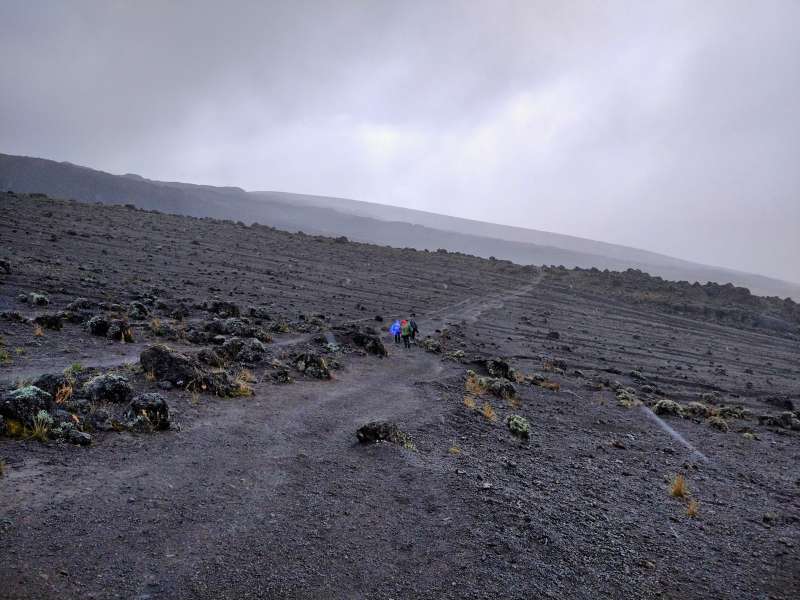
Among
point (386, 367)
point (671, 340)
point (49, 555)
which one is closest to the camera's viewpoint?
point (49, 555)

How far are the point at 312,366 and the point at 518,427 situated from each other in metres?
4.88

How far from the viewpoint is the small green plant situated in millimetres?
5789

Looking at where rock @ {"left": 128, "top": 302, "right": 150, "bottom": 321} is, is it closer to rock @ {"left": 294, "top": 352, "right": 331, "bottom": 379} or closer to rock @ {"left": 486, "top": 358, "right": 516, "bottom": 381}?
rock @ {"left": 294, "top": 352, "right": 331, "bottom": 379}

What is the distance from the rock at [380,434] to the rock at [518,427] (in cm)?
242

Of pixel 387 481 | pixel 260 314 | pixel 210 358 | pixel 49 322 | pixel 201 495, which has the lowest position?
pixel 387 481

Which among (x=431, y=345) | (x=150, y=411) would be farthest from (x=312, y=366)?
(x=431, y=345)

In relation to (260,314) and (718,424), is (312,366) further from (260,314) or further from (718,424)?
(718,424)

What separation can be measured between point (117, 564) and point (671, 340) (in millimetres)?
26619

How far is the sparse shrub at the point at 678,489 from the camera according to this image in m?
7.59

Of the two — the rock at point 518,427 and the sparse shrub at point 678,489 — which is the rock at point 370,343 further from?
the sparse shrub at point 678,489

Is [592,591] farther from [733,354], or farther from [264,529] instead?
[733,354]

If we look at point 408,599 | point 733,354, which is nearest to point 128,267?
point 408,599

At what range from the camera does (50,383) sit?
22.7ft

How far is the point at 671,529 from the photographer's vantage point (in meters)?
6.50
